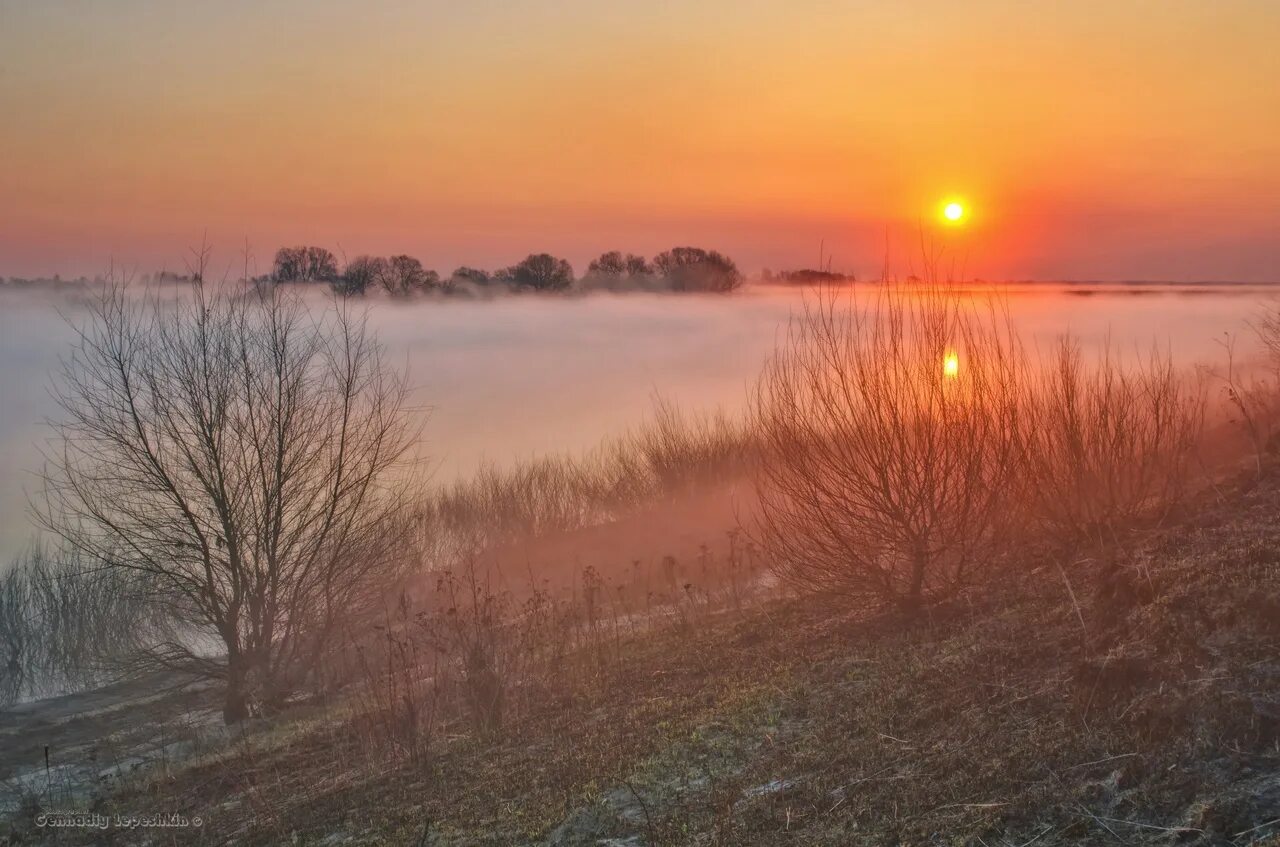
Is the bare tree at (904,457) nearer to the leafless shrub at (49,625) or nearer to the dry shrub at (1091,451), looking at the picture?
the dry shrub at (1091,451)

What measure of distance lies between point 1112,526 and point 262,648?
44.5 ft

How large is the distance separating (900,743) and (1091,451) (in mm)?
6318

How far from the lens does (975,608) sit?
10586 millimetres

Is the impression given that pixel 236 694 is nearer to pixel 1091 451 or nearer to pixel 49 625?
pixel 1091 451

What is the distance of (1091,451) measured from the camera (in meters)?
12.1

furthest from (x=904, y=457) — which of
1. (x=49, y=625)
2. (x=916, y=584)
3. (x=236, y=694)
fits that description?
(x=49, y=625)

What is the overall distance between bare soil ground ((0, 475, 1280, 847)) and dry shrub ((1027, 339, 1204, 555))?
66 centimetres

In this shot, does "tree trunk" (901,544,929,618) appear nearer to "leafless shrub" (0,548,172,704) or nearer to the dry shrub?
the dry shrub

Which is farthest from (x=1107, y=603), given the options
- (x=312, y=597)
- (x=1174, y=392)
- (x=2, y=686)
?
(x=2, y=686)

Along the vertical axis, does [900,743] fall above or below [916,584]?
below

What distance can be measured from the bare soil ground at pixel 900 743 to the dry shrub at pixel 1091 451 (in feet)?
2.17

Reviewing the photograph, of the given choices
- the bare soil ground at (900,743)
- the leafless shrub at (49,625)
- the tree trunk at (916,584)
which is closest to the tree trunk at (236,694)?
the bare soil ground at (900,743)

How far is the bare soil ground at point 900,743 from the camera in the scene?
5.71 meters

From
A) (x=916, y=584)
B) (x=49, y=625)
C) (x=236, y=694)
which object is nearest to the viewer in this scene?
(x=916, y=584)
